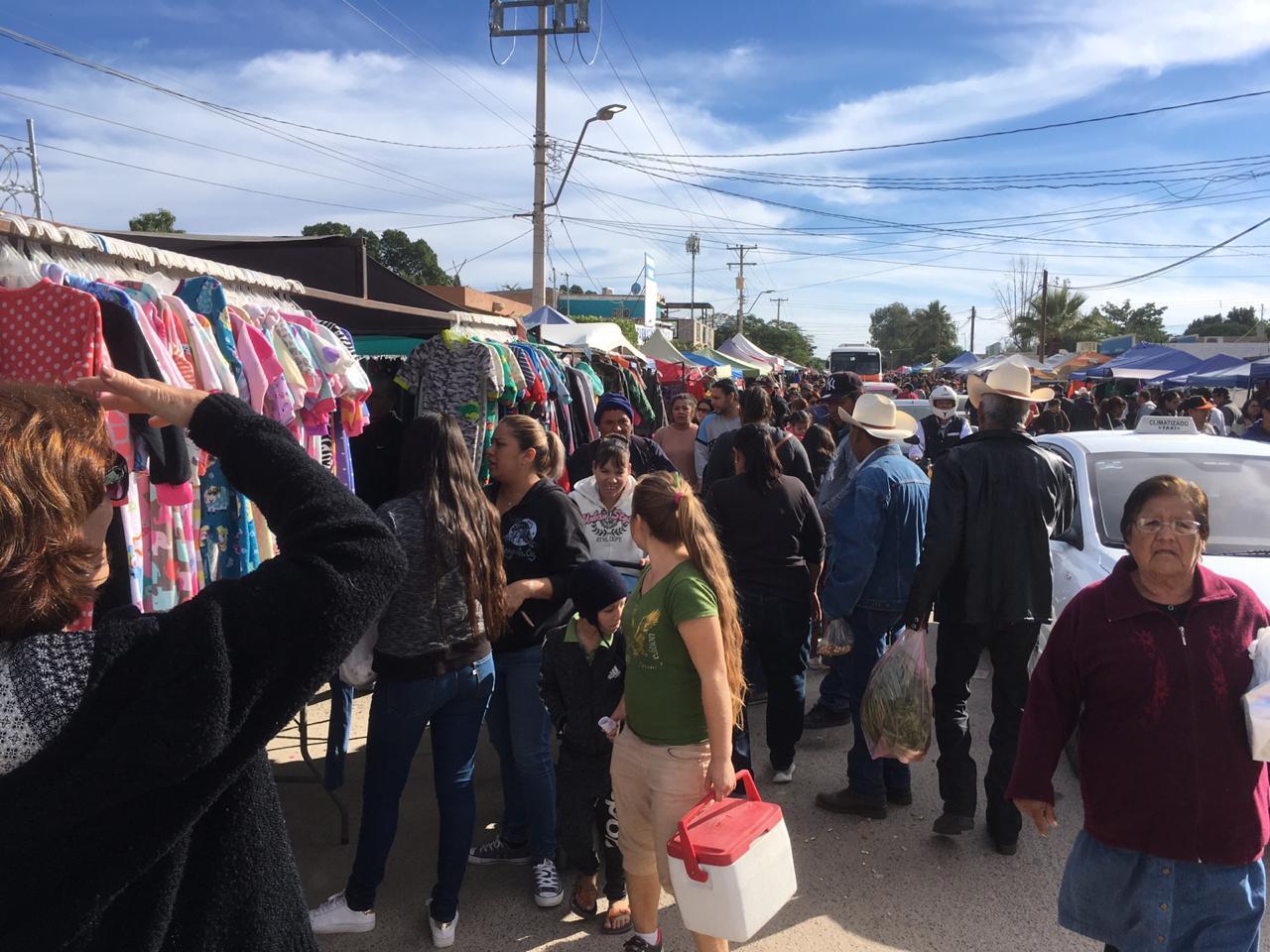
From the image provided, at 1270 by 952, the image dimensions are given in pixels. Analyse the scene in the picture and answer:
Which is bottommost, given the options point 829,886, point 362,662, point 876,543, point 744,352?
point 829,886

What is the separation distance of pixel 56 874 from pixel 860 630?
12.6 ft

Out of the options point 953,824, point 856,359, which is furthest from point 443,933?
point 856,359

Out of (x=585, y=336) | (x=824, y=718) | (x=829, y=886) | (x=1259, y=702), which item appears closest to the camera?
(x=1259, y=702)

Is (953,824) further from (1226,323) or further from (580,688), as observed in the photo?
(1226,323)

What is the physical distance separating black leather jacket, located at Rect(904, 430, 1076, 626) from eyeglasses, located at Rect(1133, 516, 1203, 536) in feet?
4.85

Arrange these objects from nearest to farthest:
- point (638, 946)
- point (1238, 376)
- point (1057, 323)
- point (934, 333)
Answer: point (638, 946) → point (1238, 376) → point (1057, 323) → point (934, 333)

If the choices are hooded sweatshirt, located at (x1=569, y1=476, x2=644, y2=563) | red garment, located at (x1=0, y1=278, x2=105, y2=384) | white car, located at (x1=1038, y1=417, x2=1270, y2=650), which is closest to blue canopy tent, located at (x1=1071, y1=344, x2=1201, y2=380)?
white car, located at (x1=1038, y1=417, x2=1270, y2=650)

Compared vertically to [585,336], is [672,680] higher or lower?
lower

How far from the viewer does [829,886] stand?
3799mm

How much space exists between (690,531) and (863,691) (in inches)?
72.7

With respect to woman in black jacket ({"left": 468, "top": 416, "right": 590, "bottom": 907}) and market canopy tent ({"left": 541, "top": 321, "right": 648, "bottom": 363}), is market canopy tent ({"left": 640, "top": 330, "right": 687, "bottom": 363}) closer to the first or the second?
market canopy tent ({"left": 541, "top": 321, "right": 648, "bottom": 363})

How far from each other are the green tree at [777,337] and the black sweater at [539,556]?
263ft

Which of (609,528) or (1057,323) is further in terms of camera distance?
(1057,323)

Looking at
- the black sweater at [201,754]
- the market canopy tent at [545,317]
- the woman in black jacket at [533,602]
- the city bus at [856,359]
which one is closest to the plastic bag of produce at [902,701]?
the woman in black jacket at [533,602]
